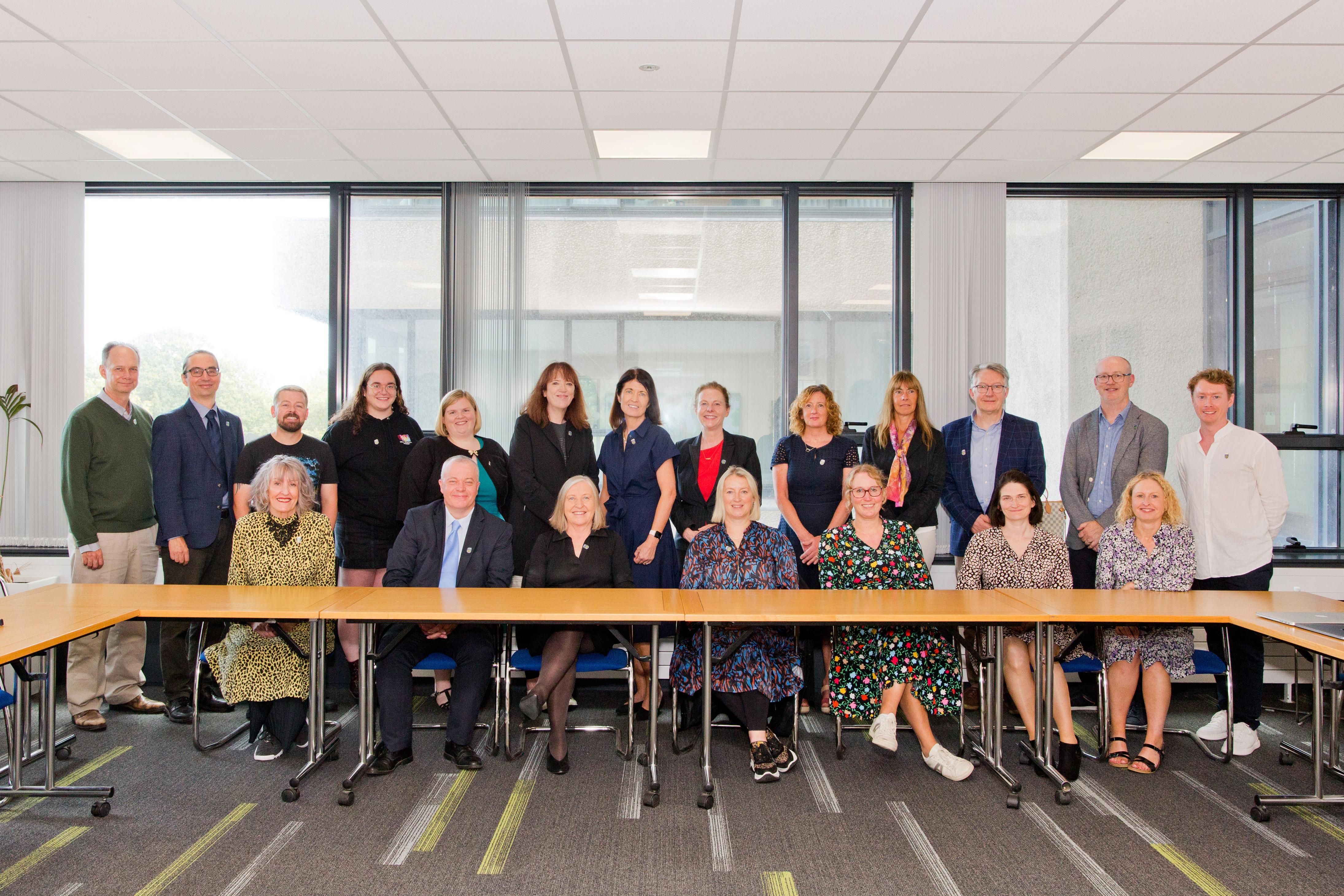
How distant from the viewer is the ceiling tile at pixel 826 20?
310cm

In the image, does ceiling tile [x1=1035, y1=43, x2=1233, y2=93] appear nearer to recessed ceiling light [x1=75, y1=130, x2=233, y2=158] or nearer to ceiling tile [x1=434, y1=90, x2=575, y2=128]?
ceiling tile [x1=434, y1=90, x2=575, y2=128]

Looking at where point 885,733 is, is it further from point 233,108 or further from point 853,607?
point 233,108

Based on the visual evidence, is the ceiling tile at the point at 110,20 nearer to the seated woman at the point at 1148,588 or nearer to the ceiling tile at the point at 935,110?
the ceiling tile at the point at 935,110

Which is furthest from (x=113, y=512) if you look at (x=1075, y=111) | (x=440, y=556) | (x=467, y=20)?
(x=1075, y=111)

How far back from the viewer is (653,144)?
4617 mm

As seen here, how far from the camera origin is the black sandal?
337 centimetres

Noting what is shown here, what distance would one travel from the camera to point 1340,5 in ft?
10.1

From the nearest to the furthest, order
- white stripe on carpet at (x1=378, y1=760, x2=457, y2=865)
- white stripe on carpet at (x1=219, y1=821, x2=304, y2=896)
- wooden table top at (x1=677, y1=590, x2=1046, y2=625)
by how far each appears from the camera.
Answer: white stripe on carpet at (x1=219, y1=821, x2=304, y2=896) → white stripe on carpet at (x1=378, y1=760, x2=457, y2=865) → wooden table top at (x1=677, y1=590, x2=1046, y2=625)

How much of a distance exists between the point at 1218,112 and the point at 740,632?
11.4ft

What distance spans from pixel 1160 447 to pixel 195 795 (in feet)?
14.9

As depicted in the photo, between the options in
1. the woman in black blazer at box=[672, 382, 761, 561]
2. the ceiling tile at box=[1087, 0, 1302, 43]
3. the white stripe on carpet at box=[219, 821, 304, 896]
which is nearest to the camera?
the white stripe on carpet at box=[219, 821, 304, 896]

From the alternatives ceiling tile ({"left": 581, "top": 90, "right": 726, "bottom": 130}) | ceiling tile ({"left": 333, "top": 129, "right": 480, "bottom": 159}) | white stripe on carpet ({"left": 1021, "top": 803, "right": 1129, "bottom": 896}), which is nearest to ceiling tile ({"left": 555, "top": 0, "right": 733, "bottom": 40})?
ceiling tile ({"left": 581, "top": 90, "right": 726, "bottom": 130})

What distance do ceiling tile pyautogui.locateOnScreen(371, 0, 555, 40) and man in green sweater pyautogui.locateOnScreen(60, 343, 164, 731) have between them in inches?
84.9

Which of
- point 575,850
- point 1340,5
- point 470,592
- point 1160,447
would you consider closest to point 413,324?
point 470,592
